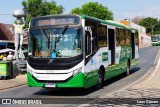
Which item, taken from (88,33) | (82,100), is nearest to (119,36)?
(88,33)

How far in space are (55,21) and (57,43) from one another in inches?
36.5

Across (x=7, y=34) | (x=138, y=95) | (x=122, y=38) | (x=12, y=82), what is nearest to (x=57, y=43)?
(x=138, y=95)

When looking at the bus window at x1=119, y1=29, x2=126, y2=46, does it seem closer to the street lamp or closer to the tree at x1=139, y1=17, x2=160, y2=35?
the street lamp

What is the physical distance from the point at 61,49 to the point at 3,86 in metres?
5.01

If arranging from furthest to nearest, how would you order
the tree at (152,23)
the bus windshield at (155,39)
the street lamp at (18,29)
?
the tree at (152,23) < the bus windshield at (155,39) < the street lamp at (18,29)

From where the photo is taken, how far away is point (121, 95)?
12.5 meters

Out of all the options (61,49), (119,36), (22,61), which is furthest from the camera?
(22,61)

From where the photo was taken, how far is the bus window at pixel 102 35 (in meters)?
15.1

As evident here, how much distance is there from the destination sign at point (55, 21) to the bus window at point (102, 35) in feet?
6.46

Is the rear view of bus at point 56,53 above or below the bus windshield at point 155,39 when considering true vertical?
above

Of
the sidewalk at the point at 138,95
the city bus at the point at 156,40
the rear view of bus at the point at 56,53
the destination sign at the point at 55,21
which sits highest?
the destination sign at the point at 55,21

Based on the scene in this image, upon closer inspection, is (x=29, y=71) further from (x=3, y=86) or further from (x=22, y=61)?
(x=22, y=61)

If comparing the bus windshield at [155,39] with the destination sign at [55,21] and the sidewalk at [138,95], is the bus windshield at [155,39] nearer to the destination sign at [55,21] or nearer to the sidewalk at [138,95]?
the sidewalk at [138,95]

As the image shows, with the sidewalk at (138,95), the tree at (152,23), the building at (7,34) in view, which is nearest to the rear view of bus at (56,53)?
the sidewalk at (138,95)
